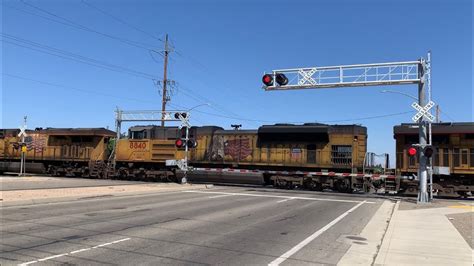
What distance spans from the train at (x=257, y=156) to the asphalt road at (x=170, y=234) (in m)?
11.7

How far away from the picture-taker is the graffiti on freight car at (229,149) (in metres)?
31.5

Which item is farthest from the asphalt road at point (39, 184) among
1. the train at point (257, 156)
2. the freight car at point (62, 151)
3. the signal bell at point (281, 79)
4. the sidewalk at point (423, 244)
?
the sidewalk at point (423, 244)

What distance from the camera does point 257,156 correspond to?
31.0m

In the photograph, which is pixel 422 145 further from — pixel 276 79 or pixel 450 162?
pixel 276 79

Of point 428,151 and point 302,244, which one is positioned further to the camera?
point 428,151

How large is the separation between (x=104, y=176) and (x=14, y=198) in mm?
19419

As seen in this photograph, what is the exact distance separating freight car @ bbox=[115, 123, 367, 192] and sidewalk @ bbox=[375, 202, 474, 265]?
45.4 feet

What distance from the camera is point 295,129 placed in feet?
98.2

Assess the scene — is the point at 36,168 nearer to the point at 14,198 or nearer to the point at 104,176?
the point at 104,176

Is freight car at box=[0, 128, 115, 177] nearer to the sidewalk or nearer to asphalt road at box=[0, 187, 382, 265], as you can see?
asphalt road at box=[0, 187, 382, 265]

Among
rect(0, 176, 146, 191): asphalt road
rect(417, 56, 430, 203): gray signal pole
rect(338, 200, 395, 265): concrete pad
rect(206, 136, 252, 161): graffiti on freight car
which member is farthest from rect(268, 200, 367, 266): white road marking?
rect(206, 136, 252, 161): graffiti on freight car

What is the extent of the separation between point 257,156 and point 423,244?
21462 millimetres

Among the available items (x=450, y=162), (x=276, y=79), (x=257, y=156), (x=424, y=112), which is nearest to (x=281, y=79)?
(x=276, y=79)

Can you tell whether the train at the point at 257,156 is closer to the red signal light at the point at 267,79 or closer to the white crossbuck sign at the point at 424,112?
the white crossbuck sign at the point at 424,112
